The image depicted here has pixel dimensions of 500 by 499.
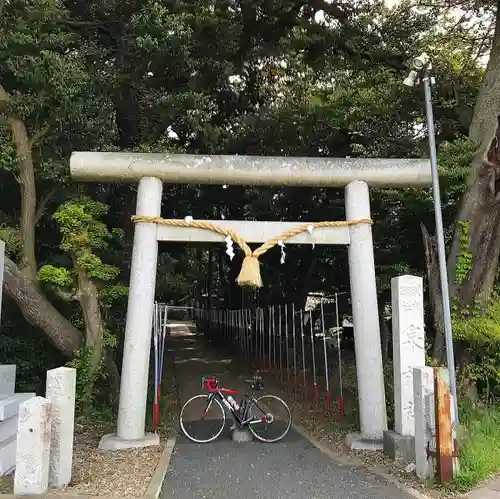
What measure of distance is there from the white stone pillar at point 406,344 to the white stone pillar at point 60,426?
419 centimetres

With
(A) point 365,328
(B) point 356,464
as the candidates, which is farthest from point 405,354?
(B) point 356,464

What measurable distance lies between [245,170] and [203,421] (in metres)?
4.50

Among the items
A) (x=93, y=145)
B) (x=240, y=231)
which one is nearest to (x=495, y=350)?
(x=240, y=231)

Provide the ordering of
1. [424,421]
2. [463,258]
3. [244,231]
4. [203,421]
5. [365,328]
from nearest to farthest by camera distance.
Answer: [424,421], [365,328], [244,231], [463,258], [203,421]

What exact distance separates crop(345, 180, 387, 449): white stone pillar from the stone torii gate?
14 mm

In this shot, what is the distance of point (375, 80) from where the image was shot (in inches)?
469

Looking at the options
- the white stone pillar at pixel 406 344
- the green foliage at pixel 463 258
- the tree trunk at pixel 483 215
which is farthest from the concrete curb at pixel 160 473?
the green foliage at pixel 463 258

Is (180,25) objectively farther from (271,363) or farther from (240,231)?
(271,363)

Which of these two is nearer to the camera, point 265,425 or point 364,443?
point 364,443

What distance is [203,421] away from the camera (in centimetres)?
964

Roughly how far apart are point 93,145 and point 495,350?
27.1 feet

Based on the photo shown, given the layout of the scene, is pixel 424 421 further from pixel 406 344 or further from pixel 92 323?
pixel 92 323

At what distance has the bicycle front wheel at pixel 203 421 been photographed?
849 cm

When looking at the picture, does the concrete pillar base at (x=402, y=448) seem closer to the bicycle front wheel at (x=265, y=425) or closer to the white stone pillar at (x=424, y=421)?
the white stone pillar at (x=424, y=421)
